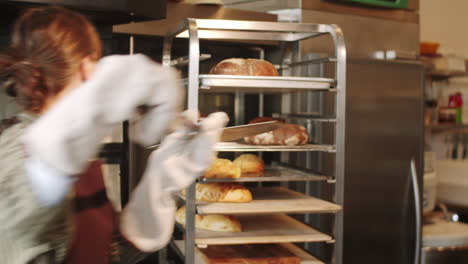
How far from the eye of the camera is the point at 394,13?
305 cm

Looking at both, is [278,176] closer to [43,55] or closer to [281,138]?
[281,138]

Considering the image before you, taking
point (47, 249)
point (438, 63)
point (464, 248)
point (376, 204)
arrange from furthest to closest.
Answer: point (438, 63), point (464, 248), point (376, 204), point (47, 249)

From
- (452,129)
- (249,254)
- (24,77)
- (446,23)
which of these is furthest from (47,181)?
(446,23)

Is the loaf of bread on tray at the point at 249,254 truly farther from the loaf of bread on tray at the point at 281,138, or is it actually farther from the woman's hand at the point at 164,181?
the woman's hand at the point at 164,181

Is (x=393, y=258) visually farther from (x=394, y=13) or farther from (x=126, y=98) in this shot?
(x=126, y=98)

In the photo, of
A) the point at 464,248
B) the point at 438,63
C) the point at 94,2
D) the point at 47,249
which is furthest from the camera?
the point at 438,63

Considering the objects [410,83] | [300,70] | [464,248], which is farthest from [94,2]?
[464,248]

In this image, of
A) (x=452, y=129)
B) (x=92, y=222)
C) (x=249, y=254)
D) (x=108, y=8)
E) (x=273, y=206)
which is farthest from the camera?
(x=452, y=129)

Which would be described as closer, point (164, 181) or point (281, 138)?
point (164, 181)

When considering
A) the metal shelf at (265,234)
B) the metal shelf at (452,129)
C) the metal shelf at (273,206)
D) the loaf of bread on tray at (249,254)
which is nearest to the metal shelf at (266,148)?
the metal shelf at (273,206)

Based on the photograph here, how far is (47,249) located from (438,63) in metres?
3.21

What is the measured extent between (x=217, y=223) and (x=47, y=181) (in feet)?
4.84

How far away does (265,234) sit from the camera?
6.81ft

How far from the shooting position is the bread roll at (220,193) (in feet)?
6.80
